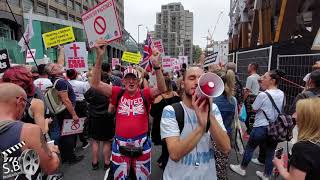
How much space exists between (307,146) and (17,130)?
178 cm

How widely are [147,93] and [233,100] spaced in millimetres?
1399

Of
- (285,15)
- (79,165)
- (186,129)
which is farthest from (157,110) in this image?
(285,15)

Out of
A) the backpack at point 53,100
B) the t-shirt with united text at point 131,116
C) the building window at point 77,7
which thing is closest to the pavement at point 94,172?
the backpack at point 53,100

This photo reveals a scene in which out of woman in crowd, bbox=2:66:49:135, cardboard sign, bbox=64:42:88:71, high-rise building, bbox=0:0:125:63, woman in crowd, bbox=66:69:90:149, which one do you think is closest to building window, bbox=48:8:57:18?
high-rise building, bbox=0:0:125:63

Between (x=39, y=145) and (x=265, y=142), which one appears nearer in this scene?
(x=39, y=145)

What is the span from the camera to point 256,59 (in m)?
9.80

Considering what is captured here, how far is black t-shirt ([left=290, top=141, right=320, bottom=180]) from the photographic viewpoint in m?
1.92

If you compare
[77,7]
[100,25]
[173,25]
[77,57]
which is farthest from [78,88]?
[173,25]

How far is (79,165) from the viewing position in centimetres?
586

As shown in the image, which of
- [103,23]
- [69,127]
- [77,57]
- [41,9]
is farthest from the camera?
[41,9]

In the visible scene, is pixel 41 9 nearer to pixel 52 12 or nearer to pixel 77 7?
pixel 52 12

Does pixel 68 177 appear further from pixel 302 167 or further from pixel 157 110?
pixel 302 167

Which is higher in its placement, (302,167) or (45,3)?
(45,3)

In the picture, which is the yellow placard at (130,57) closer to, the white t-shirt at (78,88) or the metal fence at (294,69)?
the white t-shirt at (78,88)
